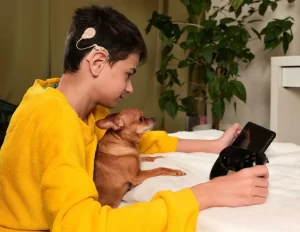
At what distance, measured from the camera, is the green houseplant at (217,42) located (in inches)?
77.3

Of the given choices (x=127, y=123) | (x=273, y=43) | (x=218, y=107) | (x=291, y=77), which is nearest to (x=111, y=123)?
(x=127, y=123)

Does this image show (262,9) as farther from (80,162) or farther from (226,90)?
(80,162)

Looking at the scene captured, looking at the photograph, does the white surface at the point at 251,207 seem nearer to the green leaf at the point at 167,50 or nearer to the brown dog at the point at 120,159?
the brown dog at the point at 120,159

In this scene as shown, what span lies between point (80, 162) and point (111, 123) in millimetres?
340

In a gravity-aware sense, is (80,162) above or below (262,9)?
below

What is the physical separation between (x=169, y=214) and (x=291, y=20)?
1.70 m

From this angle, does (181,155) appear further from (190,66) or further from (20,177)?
(190,66)

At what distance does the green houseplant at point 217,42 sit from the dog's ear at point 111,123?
0.97 m

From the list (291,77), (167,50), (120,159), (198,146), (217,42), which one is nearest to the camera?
(120,159)

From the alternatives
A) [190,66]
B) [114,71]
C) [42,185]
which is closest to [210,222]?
[42,185]

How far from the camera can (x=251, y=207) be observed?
2.34 ft

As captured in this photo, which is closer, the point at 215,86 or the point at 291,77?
the point at 291,77

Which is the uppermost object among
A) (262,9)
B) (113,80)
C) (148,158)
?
(262,9)

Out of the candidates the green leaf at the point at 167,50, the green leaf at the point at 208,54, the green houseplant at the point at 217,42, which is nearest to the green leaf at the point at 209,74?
the green houseplant at the point at 217,42
